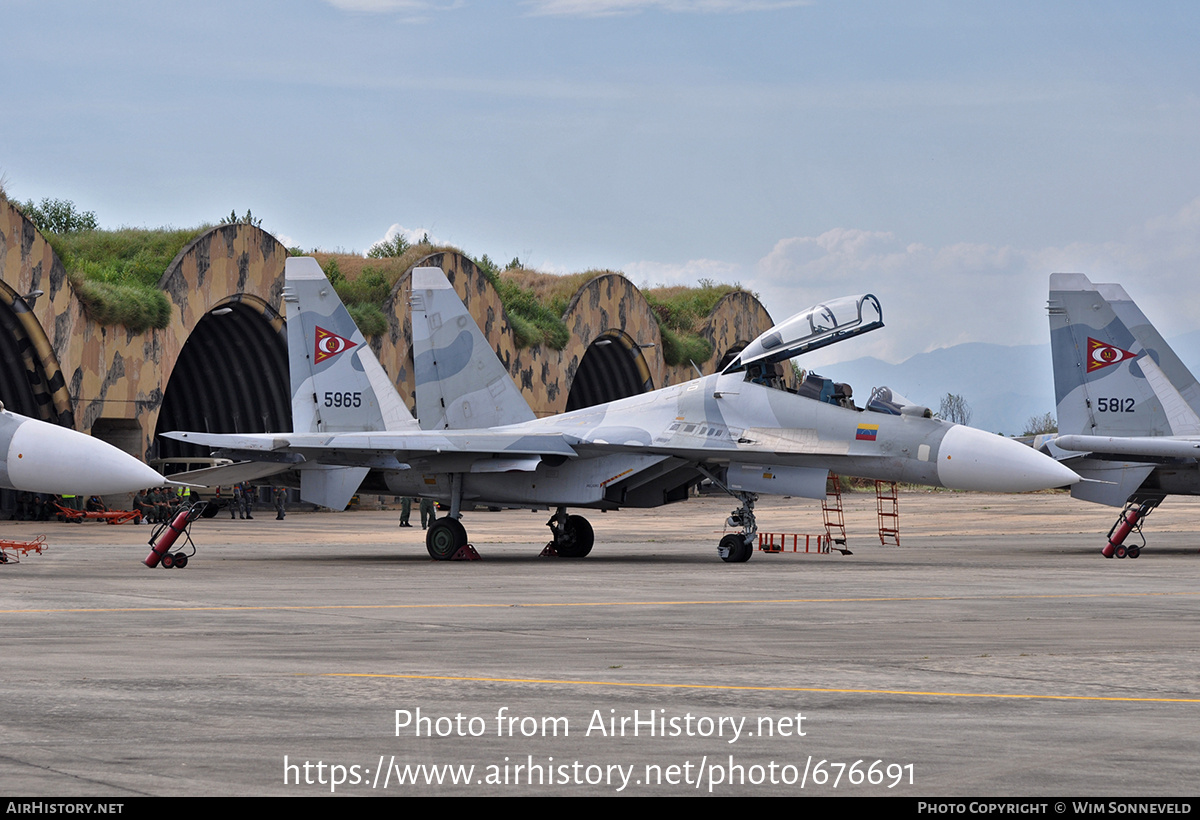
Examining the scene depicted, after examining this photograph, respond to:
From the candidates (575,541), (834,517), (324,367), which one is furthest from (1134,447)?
(834,517)

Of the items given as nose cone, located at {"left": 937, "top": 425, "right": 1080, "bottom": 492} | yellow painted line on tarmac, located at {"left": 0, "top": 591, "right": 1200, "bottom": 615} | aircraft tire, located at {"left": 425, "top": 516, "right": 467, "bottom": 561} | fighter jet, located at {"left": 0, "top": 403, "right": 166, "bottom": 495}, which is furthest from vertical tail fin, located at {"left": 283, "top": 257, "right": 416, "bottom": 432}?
yellow painted line on tarmac, located at {"left": 0, "top": 591, "right": 1200, "bottom": 615}

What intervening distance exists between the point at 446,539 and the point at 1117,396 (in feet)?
41.2

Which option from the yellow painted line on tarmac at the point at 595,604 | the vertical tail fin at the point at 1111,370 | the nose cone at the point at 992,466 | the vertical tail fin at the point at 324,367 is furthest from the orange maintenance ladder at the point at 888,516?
the vertical tail fin at the point at 324,367

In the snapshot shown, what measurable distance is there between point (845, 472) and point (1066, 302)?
8510 millimetres

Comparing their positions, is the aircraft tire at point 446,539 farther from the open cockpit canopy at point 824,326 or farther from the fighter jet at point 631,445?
the open cockpit canopy at point 824,326

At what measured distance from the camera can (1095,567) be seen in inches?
787

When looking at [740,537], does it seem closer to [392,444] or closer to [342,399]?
[392,444]

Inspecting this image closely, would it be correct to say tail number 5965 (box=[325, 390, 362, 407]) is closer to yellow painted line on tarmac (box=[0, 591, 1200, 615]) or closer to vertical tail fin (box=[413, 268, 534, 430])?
vertical tail fin (box=[413, 268, 534, 430])

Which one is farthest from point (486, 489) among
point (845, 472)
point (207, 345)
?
point (207, 345)

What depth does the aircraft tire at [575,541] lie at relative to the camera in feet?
72.7

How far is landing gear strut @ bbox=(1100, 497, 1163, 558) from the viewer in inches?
904

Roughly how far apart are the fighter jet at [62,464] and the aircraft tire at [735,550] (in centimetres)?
794

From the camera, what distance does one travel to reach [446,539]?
20906 mm
